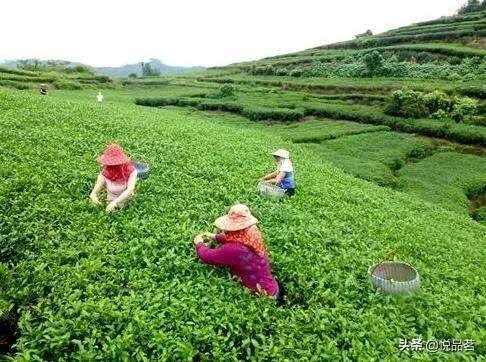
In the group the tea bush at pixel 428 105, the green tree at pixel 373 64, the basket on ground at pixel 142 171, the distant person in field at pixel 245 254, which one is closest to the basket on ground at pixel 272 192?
the basket on ground at pixel 142 171

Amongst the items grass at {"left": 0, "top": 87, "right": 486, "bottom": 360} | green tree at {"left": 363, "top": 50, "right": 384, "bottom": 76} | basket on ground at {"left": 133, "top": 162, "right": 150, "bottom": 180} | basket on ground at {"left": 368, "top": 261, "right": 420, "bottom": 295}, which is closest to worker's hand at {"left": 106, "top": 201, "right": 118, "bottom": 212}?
grass at {"left": 0, "top": 87, "right": 486, "bottom": 360}

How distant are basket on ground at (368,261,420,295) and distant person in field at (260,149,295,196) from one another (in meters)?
4.54

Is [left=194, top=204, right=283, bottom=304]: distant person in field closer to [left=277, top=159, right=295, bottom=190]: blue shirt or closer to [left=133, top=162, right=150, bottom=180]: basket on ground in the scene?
[left=277, top=159, right=295, bottom=190]: blue shirt

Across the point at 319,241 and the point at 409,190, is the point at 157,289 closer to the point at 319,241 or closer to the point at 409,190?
the point at 319,241

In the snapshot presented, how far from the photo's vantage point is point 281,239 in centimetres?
1026

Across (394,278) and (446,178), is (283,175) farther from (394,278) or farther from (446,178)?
(446,178)

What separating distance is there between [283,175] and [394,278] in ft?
15.6

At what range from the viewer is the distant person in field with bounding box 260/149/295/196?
1311 centimetres

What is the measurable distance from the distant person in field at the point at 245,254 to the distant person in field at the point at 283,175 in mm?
4995

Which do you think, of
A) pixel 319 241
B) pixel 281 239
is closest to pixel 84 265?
pixel 281 239

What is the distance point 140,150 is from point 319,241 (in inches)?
339

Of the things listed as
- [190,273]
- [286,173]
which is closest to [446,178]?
[286,173]

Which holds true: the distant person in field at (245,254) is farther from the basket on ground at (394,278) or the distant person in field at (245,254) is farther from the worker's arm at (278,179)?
the worker's arm at (278,179)

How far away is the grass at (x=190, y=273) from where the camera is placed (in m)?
6.90
